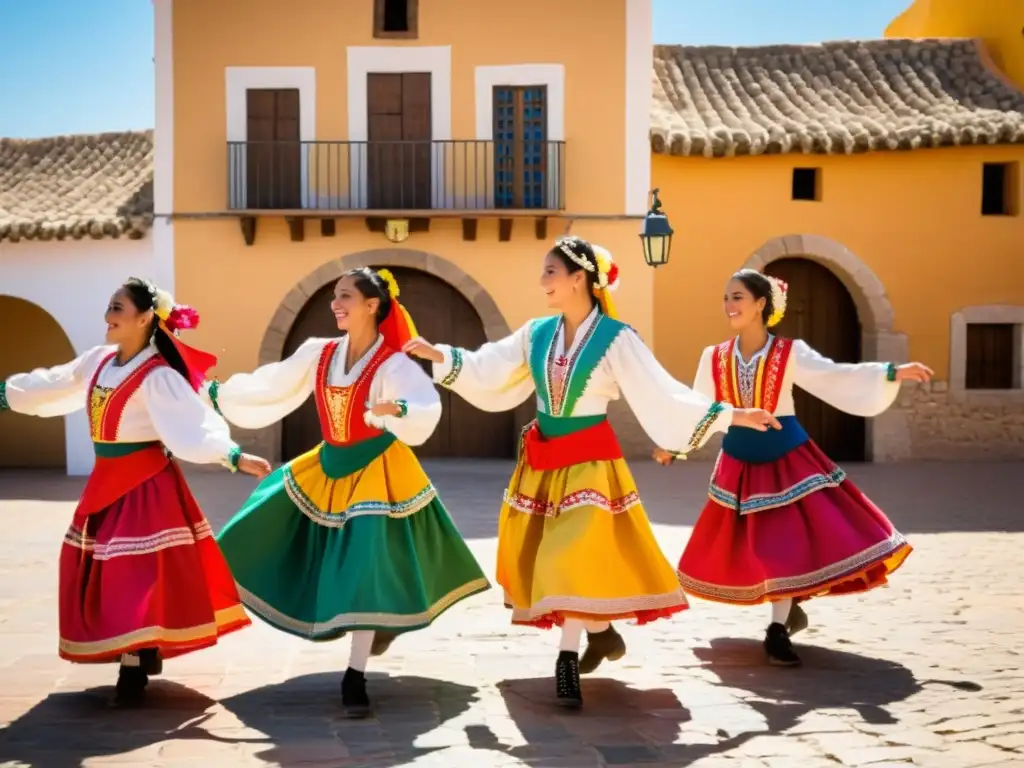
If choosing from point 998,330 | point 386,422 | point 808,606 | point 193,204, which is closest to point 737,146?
point 998,330

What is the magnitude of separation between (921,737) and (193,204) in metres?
13.0

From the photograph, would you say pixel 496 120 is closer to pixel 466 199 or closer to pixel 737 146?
pixel 466 199

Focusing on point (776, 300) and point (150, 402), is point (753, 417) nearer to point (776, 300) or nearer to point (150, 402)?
point (776, 300)

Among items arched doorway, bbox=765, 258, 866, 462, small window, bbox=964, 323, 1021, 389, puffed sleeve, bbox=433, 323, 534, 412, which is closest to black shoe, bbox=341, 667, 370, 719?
puffed sleeve, bbox=433, 323, 534, 412

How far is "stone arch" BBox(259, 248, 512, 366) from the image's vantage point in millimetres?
15891

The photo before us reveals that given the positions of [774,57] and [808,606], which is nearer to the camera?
[808,606]

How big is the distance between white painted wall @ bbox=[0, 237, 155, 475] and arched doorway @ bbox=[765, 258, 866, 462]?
769 cm

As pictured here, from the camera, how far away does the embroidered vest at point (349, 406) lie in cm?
511

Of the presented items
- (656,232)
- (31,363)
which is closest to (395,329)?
(656,232)

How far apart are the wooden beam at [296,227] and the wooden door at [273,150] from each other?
0.13m

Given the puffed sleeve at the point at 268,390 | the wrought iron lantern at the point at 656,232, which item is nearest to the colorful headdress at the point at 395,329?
the puffed sleeve at the point at 268,390

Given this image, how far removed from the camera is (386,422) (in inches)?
193

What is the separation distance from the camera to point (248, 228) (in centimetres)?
1578

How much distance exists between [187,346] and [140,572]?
899mm
